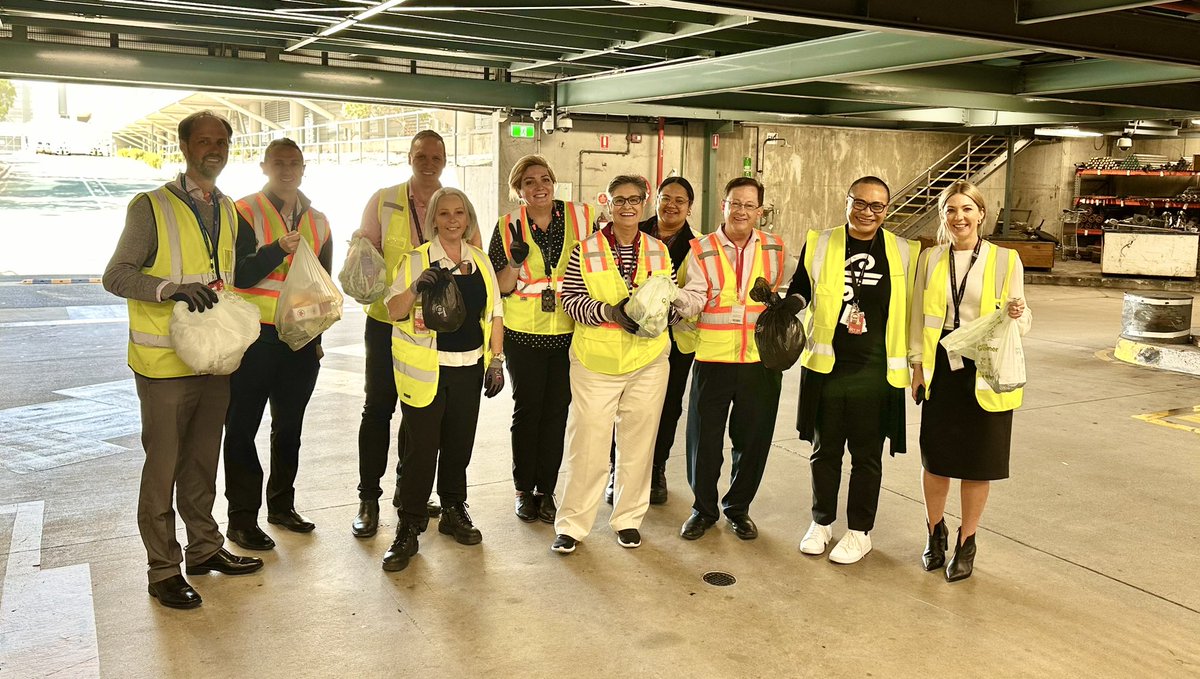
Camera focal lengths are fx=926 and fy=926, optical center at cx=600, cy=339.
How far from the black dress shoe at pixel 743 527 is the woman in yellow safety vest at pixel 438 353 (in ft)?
4.53

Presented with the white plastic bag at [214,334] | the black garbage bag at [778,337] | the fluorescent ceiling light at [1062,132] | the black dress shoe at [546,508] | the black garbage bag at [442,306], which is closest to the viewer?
the white plastic bag at [214,334]

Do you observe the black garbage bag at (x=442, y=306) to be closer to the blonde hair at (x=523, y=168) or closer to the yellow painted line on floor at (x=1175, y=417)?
the blonde hair at (x=523, y=168)

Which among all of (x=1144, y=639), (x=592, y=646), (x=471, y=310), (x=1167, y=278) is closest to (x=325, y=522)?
(x=471, y=310)

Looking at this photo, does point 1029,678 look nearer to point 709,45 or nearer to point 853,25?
point 853,25

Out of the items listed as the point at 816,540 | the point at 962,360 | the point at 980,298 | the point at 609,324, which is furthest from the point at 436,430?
the point at 980,298

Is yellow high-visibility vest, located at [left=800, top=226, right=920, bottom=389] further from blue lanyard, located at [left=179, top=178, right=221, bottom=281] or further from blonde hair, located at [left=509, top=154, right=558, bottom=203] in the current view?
blue lanyard, located at [left=179, top=178, right=221, bottom=281]

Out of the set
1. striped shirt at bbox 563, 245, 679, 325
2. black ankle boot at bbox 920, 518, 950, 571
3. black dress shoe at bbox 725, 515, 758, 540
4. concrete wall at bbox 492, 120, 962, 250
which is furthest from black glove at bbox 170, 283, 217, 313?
concrete wall at bbox 492, 120, 962, 250

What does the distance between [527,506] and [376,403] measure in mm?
949

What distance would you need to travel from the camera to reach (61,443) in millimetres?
5855

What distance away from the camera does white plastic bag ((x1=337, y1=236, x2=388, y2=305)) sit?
4156 mm

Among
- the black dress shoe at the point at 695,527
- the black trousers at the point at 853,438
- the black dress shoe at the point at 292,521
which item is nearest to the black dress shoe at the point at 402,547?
the black dress shoe at the point at 292,521

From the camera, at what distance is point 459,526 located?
4355mm

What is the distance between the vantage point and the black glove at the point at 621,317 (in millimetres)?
3988

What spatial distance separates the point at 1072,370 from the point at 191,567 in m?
8.21
